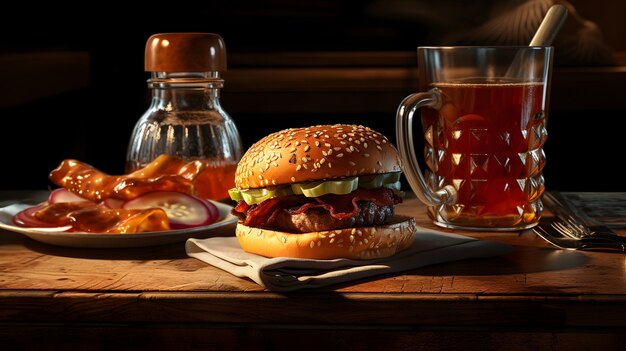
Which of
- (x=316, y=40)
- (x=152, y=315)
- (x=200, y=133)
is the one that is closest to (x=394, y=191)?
(x=152, y=315)

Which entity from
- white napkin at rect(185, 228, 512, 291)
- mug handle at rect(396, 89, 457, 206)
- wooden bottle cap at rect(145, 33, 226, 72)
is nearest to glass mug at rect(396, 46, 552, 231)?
mug handle at rect(396, 89, 457, 206)

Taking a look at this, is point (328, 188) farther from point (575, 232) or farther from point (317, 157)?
point (575, 232)

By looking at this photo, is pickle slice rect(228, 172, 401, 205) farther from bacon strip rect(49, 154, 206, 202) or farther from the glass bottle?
the glass bottle

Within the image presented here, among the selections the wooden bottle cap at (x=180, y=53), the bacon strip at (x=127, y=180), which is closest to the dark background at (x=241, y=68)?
the wooden bottle cap at (x=180, y=53)

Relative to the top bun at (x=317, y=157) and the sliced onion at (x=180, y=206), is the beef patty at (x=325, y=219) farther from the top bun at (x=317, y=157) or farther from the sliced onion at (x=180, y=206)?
the sliced onion at (x=180, y=206)

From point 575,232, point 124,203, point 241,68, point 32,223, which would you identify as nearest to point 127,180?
point 124,203
